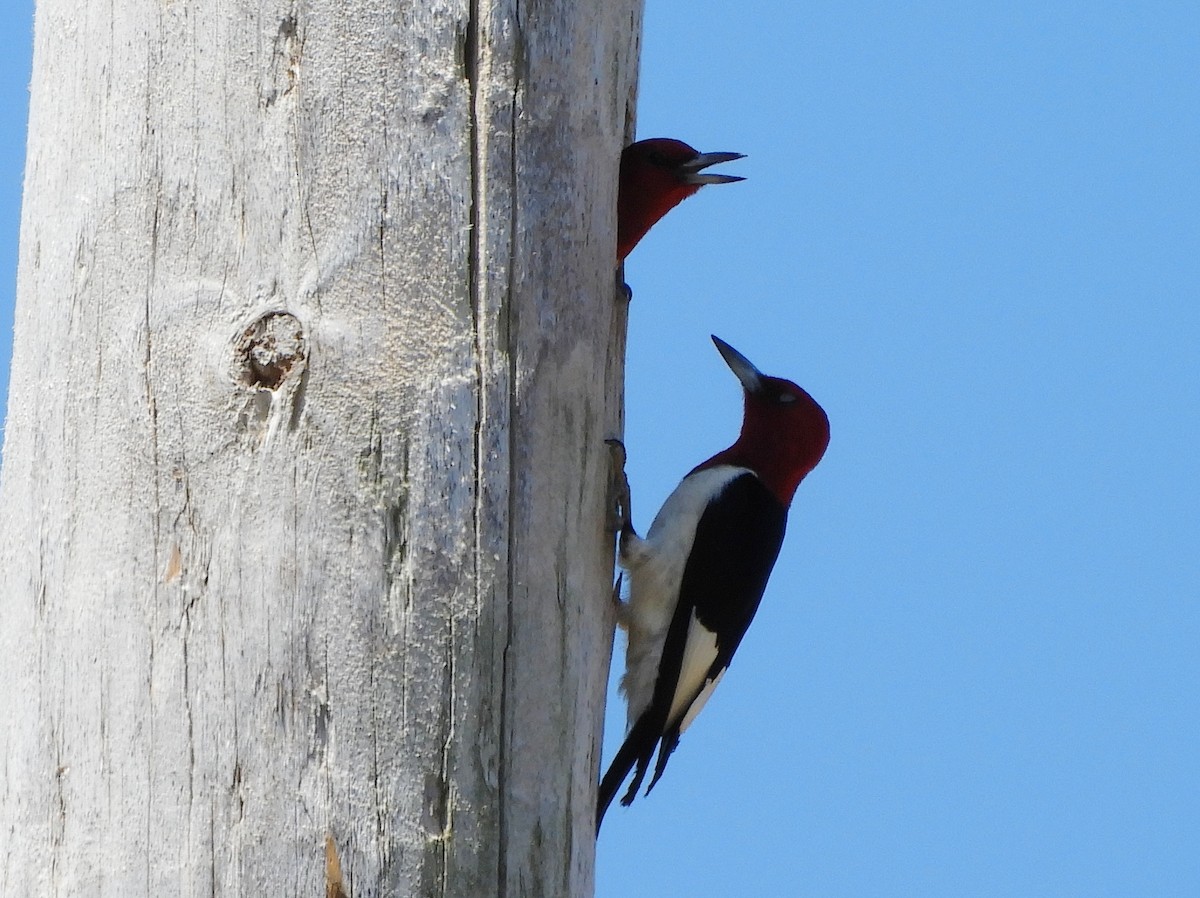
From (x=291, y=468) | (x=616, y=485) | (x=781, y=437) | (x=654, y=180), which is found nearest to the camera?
(x=291, y=468)

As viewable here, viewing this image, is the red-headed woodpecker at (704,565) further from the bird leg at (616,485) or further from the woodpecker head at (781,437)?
the bird leg at (616,485)

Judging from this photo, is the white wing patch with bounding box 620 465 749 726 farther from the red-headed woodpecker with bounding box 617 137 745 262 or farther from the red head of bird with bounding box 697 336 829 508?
the red-headed woodpecker with bounding box 617 137 745 262

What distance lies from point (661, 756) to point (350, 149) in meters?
1.85

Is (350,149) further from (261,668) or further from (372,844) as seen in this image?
(372,844)

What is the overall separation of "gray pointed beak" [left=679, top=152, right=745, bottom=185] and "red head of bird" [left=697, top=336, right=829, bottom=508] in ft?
2.20

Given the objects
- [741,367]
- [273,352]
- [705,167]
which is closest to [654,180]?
[705,167]

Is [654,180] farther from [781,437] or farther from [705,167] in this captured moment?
[781,437]

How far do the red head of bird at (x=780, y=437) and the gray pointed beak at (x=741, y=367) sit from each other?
0.03 feet

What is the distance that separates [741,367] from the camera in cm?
426

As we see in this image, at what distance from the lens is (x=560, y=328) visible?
2484 mm

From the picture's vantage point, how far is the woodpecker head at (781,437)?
4078mm

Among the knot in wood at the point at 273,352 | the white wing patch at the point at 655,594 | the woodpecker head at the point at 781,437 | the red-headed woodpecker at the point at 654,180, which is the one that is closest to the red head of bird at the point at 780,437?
the woodpecker head at the point at 781,437

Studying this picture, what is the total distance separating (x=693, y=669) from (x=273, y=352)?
1756 millimetres

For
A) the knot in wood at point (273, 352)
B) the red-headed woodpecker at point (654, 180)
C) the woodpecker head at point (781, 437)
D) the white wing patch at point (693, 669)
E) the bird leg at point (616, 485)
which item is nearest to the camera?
the knot in wood at point (273, 352)
